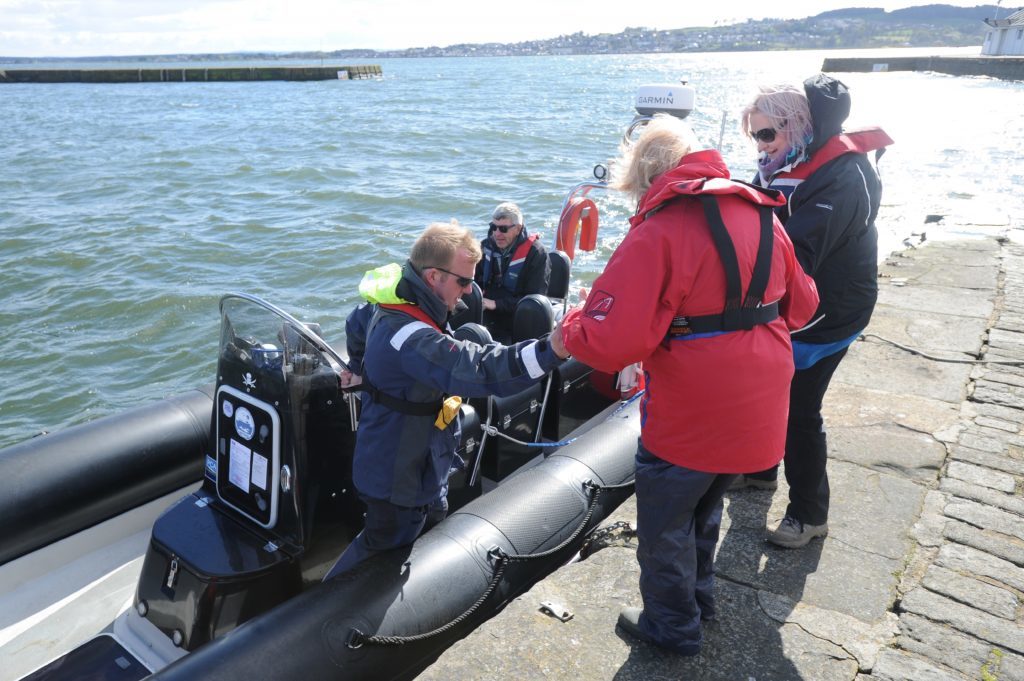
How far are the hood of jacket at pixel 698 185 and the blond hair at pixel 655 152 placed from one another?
23 millimetres

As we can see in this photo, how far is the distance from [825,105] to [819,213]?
0.32 metres

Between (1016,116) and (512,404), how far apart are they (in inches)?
1417

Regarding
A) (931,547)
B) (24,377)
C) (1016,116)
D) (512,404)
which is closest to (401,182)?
(24,377)

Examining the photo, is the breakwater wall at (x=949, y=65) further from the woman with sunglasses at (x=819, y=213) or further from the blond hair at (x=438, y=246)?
the blond hair at (x=438, y=246)

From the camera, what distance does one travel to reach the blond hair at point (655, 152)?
6.05 ft

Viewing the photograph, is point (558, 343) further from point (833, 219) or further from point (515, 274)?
point (515, 274)

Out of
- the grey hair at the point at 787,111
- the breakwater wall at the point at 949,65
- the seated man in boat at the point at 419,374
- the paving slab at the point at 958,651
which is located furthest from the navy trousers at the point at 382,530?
the breakwater wall at the point at 949,65

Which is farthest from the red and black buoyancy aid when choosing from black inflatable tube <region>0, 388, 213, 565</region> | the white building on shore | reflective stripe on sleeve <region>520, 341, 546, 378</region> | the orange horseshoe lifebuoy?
the white building on shore

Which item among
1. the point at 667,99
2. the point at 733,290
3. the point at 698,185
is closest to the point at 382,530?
the point at 733,290

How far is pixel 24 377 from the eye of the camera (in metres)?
6.68

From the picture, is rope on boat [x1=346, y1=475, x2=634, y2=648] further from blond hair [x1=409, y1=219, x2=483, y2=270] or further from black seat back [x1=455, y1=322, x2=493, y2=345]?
blond hair [x1=409, y1=219, x2=483, y2=270]

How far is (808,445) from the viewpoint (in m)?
2.52

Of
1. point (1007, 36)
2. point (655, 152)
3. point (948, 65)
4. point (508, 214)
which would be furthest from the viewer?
point (1007, 36)

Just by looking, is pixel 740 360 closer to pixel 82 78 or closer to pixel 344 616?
pixel 344 616
